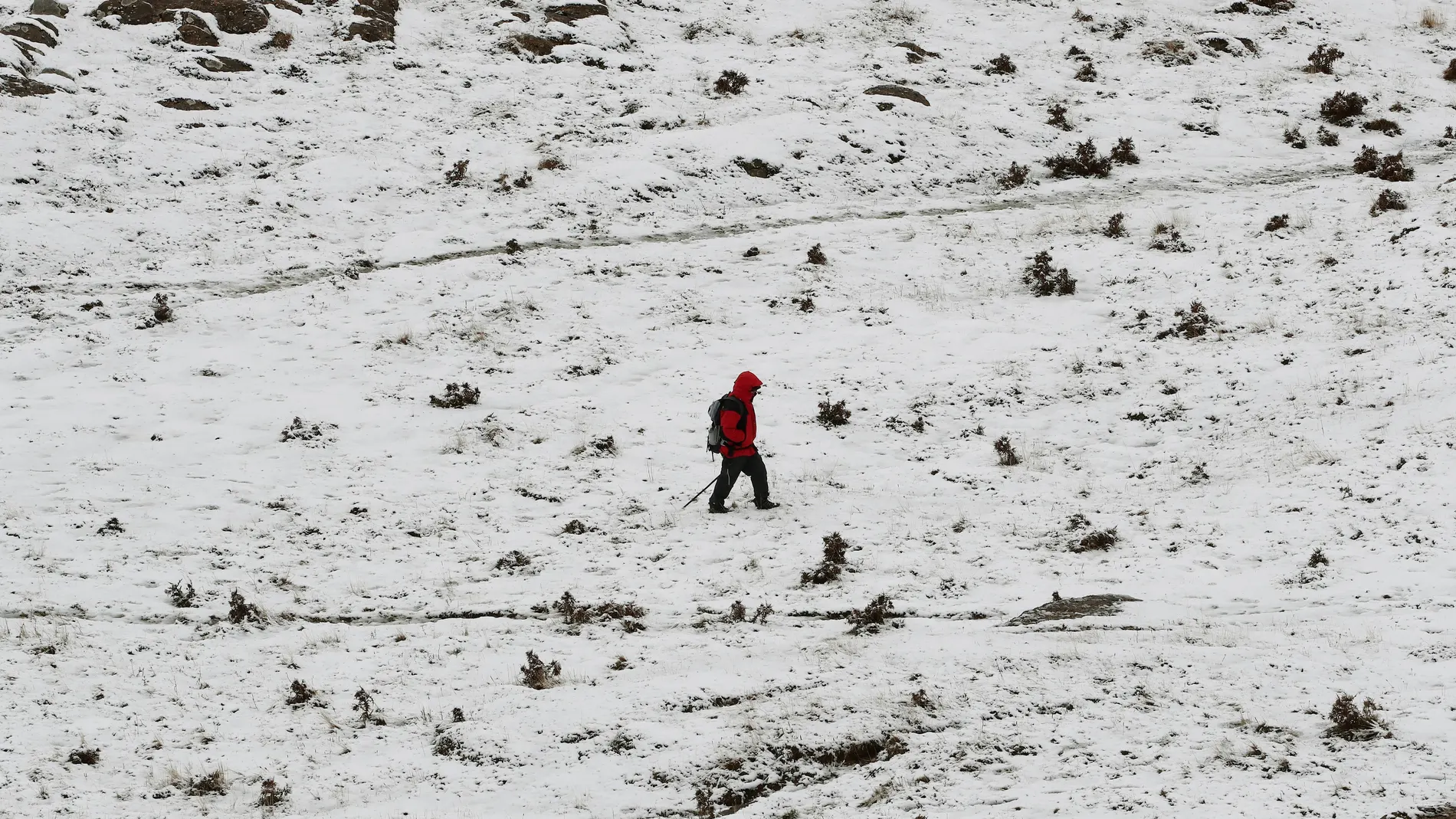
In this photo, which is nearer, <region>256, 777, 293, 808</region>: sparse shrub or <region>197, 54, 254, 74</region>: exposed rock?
<region>256, 777, 293, 808</region>: sparse shrub

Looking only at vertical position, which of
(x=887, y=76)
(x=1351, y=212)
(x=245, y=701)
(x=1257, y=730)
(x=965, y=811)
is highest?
(x=887, y=76)

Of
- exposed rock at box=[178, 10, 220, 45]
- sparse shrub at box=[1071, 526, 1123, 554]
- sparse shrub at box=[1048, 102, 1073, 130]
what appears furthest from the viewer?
exposed rock at box=[178, 10, 220, 45]

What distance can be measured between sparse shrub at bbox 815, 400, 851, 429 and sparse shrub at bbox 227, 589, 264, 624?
713 centimetres

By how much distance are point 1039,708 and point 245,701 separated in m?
6.00

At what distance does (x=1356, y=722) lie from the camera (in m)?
6.80

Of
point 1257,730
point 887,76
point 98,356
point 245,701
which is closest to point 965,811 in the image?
point 1257,730

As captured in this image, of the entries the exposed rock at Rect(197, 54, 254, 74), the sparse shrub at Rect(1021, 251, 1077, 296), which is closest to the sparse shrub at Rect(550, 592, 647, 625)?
the sparse shrub at Rect(1021, 251, 1077, 296)

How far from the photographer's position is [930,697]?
7.84m

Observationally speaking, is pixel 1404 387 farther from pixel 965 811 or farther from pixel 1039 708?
pixel 965 811

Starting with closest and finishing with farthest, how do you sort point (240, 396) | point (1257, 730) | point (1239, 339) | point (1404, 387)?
point (1257, 730) → point (1404, 387) → point (240, 396) → point (1239, 339)

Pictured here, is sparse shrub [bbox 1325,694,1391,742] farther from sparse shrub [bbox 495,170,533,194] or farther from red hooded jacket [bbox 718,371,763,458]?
sparse shrub [bbox 495,170,533,194]

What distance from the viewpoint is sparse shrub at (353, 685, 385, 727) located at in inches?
313

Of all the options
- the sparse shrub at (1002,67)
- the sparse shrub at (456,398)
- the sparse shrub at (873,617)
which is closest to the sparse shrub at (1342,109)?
the sparse shrub at (1002,67)

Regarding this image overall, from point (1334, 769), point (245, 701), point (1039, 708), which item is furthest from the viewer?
point (245, 701)
